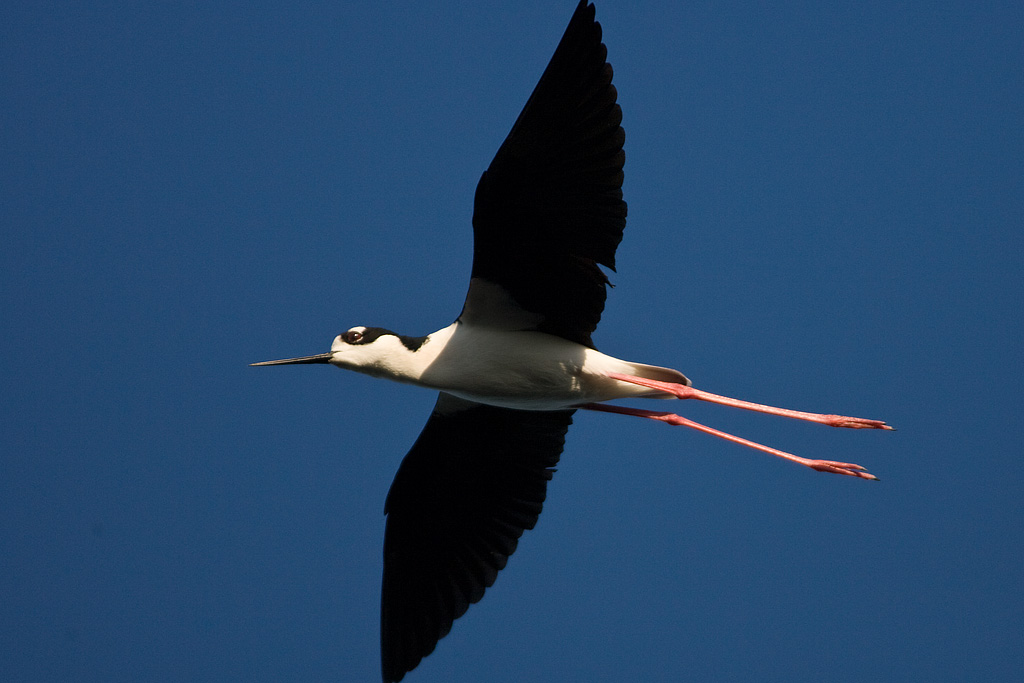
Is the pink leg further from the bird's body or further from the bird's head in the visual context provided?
the bird's head

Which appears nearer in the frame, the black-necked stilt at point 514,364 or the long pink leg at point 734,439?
the black-necked stilt at point 514,364

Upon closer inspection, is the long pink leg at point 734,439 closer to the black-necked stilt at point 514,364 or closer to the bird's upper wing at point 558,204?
the black-necked stilt at point 514,364

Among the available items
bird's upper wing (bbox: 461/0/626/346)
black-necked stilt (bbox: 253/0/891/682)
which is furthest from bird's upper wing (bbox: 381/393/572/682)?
bird's upper wing (bbox: 461/0/626/346)

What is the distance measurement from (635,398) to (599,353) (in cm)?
30

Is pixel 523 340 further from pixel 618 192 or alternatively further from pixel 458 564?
pixel 458 564

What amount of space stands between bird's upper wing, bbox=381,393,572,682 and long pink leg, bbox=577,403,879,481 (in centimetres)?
34

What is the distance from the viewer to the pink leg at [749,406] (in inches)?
189

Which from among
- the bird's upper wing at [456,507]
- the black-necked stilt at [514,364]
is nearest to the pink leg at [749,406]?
the black-necked stilt at [514,364]

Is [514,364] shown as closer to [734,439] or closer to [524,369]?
[524,369]

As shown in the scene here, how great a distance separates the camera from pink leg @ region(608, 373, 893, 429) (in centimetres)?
480

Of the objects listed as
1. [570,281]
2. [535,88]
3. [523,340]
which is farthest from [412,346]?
[535,88]

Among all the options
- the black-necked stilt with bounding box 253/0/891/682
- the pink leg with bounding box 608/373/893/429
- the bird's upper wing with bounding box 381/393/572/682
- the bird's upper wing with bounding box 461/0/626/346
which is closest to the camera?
the bird's upper wing with bounding box 461/0/626/346

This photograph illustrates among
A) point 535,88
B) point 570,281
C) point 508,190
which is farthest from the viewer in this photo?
point 570,281

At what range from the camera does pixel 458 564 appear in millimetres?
5582
